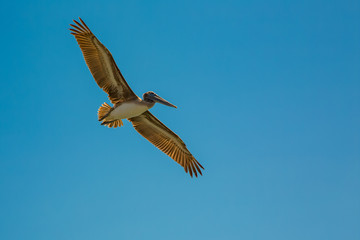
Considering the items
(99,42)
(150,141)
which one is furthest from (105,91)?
(150,141)

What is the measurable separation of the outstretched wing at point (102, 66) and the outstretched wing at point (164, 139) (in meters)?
1.27

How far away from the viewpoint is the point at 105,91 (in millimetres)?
13203

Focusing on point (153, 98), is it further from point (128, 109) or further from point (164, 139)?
point (164, 139)

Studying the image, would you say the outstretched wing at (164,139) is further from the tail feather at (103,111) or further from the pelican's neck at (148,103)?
the tail feather at (103,111)

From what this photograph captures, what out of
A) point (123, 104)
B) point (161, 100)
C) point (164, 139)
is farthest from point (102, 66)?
point (164, 139)

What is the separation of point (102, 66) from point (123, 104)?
4.32 feet

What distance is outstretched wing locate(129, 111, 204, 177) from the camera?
14.4m

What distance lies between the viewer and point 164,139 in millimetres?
14883

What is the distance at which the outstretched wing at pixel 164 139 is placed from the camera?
1437 cm

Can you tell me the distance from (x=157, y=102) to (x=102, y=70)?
6.81ft

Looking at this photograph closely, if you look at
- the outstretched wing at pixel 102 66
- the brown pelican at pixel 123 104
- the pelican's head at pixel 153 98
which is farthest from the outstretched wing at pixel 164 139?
the outstretched wing at pixel 102 66

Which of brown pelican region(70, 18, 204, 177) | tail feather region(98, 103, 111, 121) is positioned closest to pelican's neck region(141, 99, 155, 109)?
brown pelican region(70, 18, 204, 177)

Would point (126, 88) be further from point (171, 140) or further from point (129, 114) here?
point (171, 140)

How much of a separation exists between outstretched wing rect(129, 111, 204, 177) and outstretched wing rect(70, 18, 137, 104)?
1269 mm
